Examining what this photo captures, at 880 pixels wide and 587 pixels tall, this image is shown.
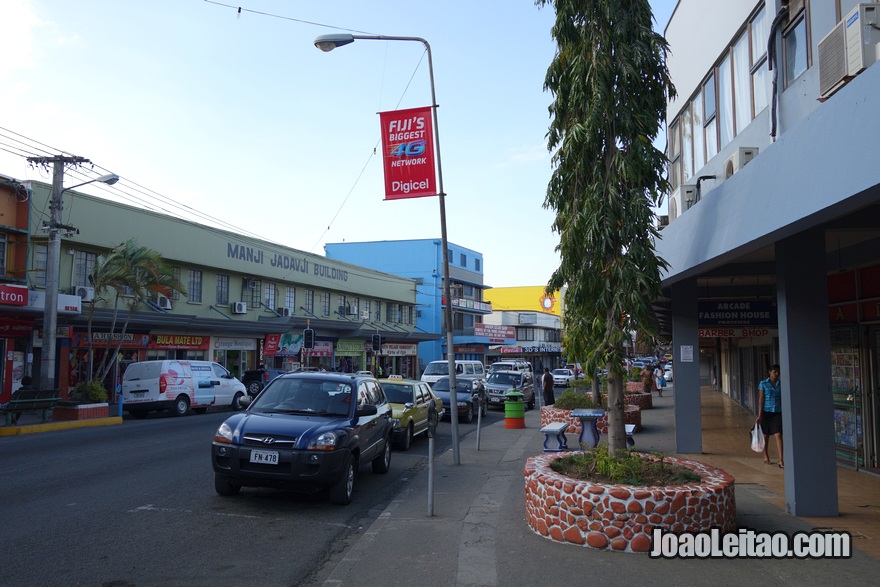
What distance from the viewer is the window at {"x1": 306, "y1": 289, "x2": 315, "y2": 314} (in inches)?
1683

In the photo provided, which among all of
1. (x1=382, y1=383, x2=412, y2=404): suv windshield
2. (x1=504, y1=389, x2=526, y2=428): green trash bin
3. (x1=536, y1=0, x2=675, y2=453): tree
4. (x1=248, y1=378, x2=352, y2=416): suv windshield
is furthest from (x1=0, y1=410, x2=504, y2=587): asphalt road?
(x1=504, y1=389, x2=526, y2=428): green trash bin

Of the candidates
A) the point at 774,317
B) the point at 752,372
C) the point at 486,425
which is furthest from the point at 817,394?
the point at 752,372

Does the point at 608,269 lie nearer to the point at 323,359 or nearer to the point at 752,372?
the point at 752,372

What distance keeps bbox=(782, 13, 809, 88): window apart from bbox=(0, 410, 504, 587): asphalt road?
7801 mm

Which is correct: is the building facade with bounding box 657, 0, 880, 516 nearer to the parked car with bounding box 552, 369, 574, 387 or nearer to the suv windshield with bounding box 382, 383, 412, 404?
the suv windshield with bounding box 382, 383, 412, 404

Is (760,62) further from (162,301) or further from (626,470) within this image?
(162,301)

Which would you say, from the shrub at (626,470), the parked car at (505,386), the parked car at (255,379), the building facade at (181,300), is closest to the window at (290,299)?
the building facade at (181,300)

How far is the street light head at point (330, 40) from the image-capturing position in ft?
41.8

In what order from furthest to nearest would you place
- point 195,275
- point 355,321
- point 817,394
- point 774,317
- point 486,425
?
point 355,321 < point 195,275 < point 486,425 < point 774,317 < point 817,394

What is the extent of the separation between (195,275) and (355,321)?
1453 cm

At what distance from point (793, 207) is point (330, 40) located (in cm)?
911

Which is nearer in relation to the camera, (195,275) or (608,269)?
(608,269)

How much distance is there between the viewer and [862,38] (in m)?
6.03

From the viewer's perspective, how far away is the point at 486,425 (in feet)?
73.2
